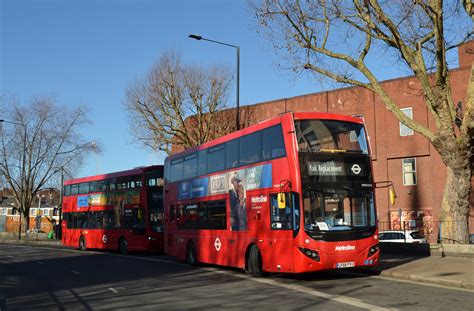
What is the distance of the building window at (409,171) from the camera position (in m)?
35.7

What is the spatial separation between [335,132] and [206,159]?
5265 millimetres

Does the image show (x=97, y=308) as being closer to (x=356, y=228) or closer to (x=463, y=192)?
(x=356, y=228)

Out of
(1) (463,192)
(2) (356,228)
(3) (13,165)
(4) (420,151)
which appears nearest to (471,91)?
(1) (463,192)

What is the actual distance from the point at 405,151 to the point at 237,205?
24501 millimetres

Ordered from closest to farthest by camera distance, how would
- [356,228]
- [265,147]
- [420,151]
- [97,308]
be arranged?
[97,308] → [356,228] → [265,147] → [420,151]

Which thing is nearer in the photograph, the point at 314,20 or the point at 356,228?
the point at 356,228

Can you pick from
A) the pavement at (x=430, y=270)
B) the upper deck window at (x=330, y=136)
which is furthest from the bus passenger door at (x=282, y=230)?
the pavement at (x=430, y=270)

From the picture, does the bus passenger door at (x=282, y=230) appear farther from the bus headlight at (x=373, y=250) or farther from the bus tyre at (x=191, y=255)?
the bus tyre at (x=191, y=255)

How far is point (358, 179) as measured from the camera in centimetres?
1272

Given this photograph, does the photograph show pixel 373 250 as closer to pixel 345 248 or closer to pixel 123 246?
pixel 345 248

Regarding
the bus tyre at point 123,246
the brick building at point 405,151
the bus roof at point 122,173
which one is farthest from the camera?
the brick building at point 405,151

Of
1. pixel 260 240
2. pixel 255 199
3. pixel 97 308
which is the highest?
pixel 255 199

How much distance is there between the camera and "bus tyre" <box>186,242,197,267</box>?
17.5 meters

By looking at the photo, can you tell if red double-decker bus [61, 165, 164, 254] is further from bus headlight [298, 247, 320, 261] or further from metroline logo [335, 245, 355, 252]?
metroline logo [335, 245, 355, 252]
